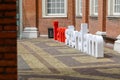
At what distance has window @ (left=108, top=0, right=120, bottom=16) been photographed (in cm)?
1856

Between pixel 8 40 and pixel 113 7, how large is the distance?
15214mm

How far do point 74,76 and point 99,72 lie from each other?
1.11m

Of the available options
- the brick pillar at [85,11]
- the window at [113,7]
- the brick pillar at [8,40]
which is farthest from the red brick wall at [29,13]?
the brick pillar at [8,40]

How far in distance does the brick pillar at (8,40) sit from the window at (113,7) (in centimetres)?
1449

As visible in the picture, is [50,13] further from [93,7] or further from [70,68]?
[70,68]

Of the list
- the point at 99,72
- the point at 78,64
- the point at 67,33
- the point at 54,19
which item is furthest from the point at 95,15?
the point at 99,72

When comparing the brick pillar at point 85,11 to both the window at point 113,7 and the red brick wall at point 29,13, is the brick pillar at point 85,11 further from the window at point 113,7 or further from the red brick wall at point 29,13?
the red brick wall at point 29,13

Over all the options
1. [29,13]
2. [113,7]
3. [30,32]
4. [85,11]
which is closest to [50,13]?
[29,13]

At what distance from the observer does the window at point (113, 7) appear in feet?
60.9

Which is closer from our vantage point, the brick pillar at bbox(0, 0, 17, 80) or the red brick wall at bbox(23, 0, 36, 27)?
the brick pillar at bbox(0, 0, 17, 80)

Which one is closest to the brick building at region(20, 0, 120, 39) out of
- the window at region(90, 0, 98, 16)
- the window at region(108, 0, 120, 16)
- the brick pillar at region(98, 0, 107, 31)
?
the window at region(90, 0, 98, 16)

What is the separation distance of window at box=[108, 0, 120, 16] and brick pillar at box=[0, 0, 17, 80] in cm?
1449

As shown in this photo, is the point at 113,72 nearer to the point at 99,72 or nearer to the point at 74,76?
the point at 99,72

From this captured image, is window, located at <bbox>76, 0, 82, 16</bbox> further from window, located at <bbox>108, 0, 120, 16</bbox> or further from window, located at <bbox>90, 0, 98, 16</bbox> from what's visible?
window, located at <bbox>108, 0, 120, 16</bbox>
